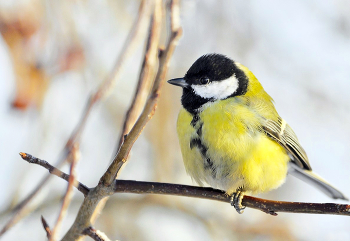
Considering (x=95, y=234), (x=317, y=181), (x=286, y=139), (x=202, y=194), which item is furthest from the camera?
(x=317, y=181)

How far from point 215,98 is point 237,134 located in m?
0.41

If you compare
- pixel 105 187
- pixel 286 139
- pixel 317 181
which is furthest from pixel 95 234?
pixel 317 181

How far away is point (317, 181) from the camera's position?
134 inches

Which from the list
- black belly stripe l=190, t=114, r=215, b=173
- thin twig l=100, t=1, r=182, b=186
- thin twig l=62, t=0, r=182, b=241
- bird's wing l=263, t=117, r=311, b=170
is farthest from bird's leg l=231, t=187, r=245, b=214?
thin twig l=100, t=1, r=182, b=186

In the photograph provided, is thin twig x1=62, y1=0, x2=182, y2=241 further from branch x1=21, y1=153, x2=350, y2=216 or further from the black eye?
the black eye

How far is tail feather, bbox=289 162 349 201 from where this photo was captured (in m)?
3.28

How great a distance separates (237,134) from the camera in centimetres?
265

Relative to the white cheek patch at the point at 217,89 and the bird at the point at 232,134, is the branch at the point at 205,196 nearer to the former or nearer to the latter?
the bird at the point at 232,134

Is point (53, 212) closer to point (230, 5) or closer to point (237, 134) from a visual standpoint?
point (237, 134)

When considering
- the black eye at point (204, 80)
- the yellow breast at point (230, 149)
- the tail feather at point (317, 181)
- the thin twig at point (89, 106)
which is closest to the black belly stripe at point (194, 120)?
the yellow breast at point (230, 149)

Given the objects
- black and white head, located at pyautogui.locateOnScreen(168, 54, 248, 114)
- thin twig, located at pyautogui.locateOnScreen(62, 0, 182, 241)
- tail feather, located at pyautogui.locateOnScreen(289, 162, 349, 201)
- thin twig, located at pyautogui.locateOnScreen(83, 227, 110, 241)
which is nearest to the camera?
thin twig, located at pyautogui.locateOnScreen(62, 0, 182, 241)

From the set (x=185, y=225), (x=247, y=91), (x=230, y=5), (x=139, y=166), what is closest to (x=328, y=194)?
(x=247, y=91)

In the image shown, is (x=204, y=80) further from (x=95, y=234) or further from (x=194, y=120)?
(x=95, y=234)

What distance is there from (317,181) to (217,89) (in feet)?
4.16
